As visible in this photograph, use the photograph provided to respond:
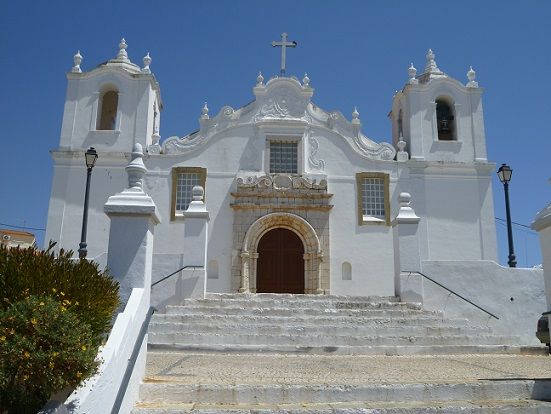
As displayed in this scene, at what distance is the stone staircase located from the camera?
216 inches

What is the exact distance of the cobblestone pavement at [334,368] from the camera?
6277 millimetres

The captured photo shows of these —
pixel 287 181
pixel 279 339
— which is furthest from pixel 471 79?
pixel 279 339

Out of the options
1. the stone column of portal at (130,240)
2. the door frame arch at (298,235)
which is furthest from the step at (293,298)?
the stone column of portal at (130,240)

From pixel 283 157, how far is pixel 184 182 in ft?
10.7

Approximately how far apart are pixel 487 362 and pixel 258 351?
11.4 feet

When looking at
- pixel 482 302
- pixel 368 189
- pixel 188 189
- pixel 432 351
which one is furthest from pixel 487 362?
pixel 188 189

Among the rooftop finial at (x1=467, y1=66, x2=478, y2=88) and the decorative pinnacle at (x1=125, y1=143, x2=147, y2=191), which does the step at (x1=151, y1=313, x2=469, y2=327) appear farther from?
the rooftop finial at (x1=467, y1=66, x2=478, y2=88)

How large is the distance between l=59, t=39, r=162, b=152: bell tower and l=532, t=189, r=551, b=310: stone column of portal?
1391 cm

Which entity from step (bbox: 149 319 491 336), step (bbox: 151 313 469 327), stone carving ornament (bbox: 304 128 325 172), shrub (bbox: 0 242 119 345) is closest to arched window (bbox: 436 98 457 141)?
stone carving ornament (bbox: 304 128 325 172)

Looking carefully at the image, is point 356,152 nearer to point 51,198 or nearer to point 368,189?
point 368,189

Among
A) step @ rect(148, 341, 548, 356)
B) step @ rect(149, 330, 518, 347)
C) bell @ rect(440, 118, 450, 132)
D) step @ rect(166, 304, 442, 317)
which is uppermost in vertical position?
bell @ rect(440, 118, 450, 132)

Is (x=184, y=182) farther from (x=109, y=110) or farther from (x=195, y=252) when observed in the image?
(x=195, y=252)

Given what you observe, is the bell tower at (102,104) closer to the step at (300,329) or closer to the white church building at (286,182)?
the white church building at (286,182)

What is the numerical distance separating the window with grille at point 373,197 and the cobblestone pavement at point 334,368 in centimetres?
882
